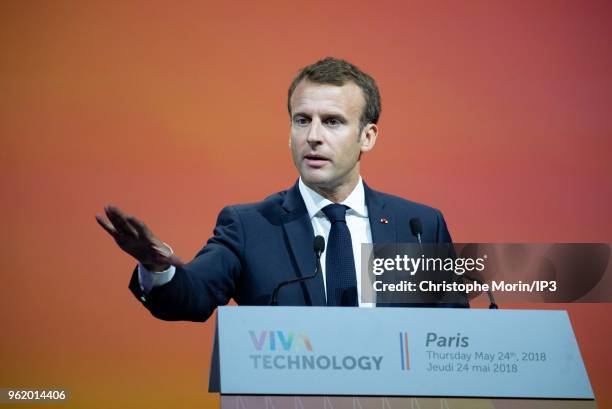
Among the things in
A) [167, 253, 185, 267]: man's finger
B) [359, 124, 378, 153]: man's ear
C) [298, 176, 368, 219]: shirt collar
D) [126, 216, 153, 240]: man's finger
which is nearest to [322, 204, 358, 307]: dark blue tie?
[298, 176, 368, 219]: shirt collar

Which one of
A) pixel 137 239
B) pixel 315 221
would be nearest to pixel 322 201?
pixel 315 221

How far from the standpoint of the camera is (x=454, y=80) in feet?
13.1

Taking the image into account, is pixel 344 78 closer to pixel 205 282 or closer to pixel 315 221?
pixel 315 221

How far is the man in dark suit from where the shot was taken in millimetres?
2715

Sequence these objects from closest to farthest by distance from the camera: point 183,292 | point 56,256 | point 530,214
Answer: point 183,292 < point 56,256 < point 530,214

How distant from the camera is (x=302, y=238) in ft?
9.34

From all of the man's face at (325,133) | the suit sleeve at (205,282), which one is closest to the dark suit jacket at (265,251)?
the suit sleeve at (205,282)

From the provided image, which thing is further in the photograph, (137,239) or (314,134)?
(314,134)

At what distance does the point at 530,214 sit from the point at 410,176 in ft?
1.99

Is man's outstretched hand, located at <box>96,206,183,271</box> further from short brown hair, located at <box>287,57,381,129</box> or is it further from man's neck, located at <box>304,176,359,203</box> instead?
short brown hair, located at <box>287,57,381,129</box>

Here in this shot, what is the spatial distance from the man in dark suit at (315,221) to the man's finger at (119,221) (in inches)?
15.9

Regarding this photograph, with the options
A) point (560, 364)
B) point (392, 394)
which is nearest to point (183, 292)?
point (392, 394)

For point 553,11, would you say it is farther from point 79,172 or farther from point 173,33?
point 79,172

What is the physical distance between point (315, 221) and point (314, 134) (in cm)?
31
